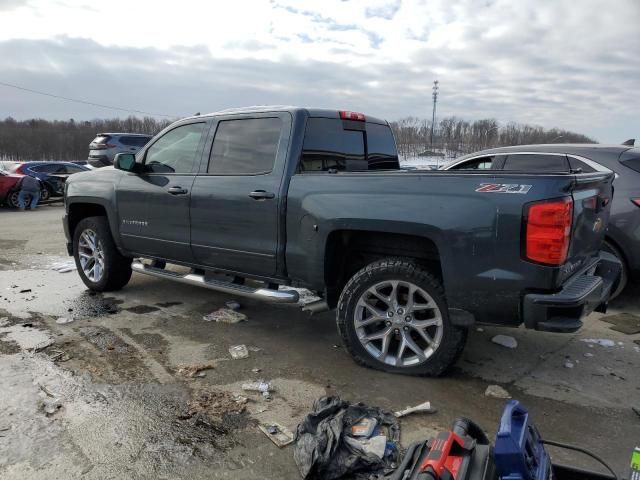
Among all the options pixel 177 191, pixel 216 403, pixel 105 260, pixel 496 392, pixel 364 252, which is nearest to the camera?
pixel 216 403

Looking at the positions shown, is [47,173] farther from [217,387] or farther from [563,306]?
[563,306]

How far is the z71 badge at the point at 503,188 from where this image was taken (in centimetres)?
309

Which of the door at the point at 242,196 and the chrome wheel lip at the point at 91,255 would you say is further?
the chrome wheel lip at the point at 91,255

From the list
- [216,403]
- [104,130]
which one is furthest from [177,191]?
[104,130]

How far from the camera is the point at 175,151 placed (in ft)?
16.9

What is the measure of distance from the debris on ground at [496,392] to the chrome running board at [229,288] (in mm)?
1605

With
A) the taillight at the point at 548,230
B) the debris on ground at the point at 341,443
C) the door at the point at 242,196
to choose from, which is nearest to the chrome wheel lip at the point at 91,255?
the door at the point at 242,196

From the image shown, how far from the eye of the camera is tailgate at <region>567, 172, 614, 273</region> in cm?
322

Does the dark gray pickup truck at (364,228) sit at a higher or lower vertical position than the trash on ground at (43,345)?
higher

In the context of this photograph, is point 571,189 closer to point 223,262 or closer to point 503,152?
point 223,262

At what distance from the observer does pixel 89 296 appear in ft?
19.4

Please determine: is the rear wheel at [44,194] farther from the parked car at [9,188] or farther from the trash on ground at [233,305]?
the trash on ground at [233,305]

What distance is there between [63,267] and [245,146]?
4.34 metres

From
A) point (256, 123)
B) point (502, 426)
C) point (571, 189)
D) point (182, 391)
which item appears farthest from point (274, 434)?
point (256, 123)
